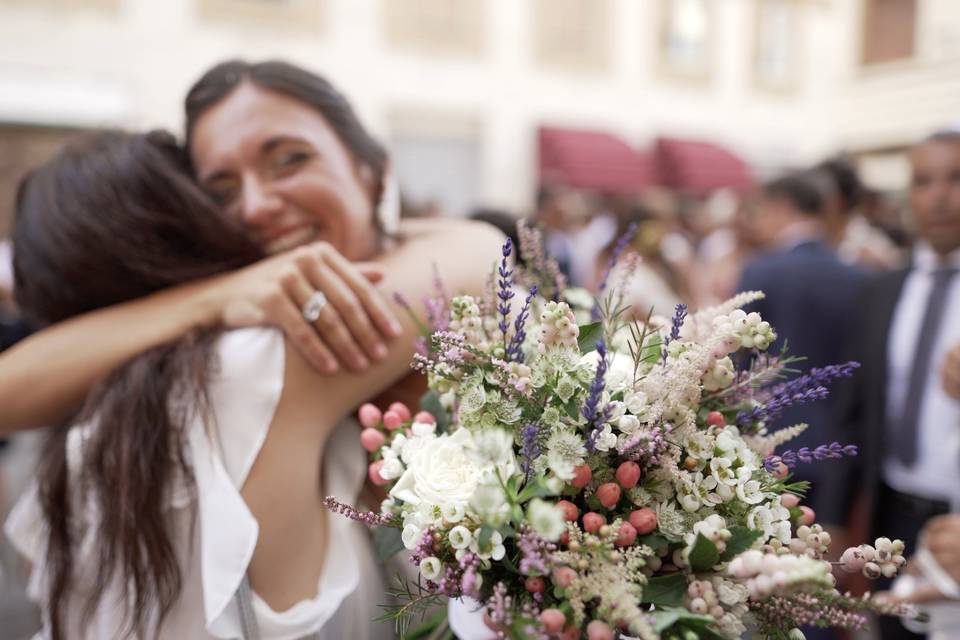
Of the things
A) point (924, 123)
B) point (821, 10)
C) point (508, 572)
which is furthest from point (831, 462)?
point (821, 10)

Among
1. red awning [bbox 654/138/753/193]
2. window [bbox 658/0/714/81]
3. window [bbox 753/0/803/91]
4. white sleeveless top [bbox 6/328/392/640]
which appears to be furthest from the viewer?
window [bbox 753/0/803/91]

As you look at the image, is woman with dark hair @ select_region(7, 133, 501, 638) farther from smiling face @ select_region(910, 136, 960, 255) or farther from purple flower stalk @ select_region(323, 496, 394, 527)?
smiling face @ select_region(910, 136, 960, 255)

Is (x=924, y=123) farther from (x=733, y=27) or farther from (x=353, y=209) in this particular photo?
(x=353, y=209)

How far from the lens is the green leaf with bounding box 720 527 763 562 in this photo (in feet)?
2.93

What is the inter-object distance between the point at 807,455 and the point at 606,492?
26 cm

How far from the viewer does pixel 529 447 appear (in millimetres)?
834

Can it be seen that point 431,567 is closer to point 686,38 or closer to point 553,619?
point 553,619

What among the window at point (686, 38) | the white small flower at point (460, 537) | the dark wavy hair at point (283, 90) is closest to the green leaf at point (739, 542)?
the white small flower at point (460, 537)

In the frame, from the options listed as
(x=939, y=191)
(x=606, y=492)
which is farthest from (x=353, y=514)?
(x=939, y=191)

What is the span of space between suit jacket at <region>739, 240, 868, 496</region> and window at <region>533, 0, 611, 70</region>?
8422mm

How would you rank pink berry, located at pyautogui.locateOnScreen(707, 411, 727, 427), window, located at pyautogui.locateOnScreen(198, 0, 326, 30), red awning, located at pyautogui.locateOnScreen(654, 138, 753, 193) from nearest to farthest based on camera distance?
pink berry, located at pyautogui.locateOnScreen(707, 411, 727, 427)
window, located at pyautogui.locateOnScreen(198, 0, 326, 30)
red awning, located at pyautogui.locateOnScreen(654, 138, 753, 193)

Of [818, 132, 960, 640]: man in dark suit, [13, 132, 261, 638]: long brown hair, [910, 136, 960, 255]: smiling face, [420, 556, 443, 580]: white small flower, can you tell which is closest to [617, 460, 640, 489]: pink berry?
[420, 556, 443, 580]: white small flower

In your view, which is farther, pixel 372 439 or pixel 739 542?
pixel 372 439

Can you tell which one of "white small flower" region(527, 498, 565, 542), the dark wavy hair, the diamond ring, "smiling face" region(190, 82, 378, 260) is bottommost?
"white small flower" region(527, 498, 565, 542)
